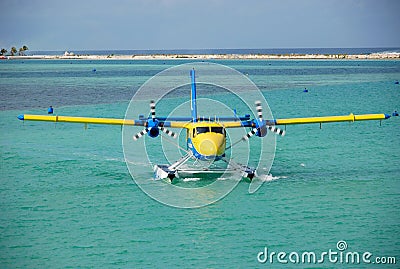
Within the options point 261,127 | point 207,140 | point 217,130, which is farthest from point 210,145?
point 261,127

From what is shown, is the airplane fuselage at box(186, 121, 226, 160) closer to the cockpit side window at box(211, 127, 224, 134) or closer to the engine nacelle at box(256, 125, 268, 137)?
the cockpit side window at box(211, 127, 224, 134)

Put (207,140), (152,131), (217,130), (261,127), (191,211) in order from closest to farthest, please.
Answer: (191,211), (207,140), (217,130), (152,131), (261,127)

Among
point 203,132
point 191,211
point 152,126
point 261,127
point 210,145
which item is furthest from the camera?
point 261,127

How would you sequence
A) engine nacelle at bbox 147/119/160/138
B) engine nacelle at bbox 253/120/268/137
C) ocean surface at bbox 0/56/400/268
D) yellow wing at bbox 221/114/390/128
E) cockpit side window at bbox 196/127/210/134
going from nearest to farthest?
ocean surface at bbox 0/56/400/268 < cockpit side window at bbox 196/127/210/134 < engine nacelle at bbox 147/119/160/138 < engine nacelle at bbox 253/120/268/137 < yellow wing at bbox 221/114/390/128

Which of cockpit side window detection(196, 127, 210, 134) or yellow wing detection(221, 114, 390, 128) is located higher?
yellow wing detection(221, 114, 390, 128)

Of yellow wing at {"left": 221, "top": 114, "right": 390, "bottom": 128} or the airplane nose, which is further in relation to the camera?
yellow wing at {"left": 221, "top": 114, "right": 390, "bottom": 128}

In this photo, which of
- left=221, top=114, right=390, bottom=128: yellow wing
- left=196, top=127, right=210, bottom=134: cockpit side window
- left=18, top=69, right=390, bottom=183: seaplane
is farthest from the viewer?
left=221, top=114, right=390, bottom=128: yellow wing

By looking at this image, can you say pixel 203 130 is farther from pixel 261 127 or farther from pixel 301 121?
pixel 301 121

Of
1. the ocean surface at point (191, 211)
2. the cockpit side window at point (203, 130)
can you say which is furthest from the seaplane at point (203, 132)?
the ocean surface at point (191, 211)

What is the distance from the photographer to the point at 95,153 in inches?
Answer: 1558

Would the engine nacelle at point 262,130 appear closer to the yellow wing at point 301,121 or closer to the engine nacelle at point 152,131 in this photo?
the yellow wing at point 301,121

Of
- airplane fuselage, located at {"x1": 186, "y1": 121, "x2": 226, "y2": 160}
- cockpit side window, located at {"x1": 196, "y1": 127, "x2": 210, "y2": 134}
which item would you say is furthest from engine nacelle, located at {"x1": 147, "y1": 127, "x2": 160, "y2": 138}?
cockpit side window, located at {"x1": 196, "y1": 127, "x2": 210, "y2": 134}

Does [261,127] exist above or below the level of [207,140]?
above

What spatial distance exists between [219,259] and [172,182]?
10.2 m
